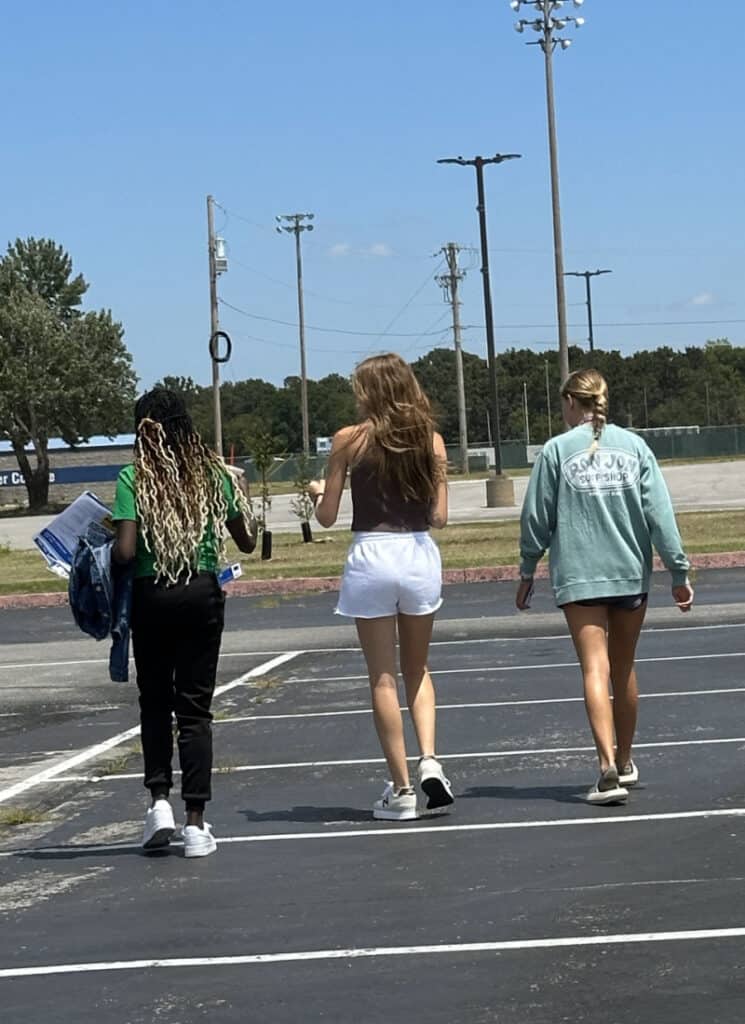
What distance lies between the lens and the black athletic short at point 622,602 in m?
7.92

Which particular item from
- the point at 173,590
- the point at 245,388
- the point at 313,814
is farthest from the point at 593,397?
the point at 245,388

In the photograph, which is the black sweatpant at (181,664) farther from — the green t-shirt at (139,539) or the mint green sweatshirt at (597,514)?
the mint green sweatshirt at (597,514)

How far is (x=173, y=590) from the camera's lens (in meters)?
7.25

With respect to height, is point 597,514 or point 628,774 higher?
point 597,514

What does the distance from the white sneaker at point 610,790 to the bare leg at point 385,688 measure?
2.70 ft

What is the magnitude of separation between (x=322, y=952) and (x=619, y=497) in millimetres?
2977

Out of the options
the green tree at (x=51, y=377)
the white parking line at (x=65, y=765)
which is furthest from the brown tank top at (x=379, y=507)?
the green tree at (x=51, y=377)

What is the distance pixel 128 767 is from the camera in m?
9.92

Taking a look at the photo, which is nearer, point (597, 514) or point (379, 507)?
point (379, 507)

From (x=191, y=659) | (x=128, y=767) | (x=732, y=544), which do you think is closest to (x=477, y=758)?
(x=128, y=767)

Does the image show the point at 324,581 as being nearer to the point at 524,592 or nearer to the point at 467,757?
the point at 467,757

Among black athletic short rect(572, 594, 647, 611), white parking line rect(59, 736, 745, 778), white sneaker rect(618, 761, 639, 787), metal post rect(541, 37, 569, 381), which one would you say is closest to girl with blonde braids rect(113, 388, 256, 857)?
black athletic short rect(572, 594, 647, 611)

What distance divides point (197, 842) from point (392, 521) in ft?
5.02

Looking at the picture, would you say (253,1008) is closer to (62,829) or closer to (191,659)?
(191,659)
